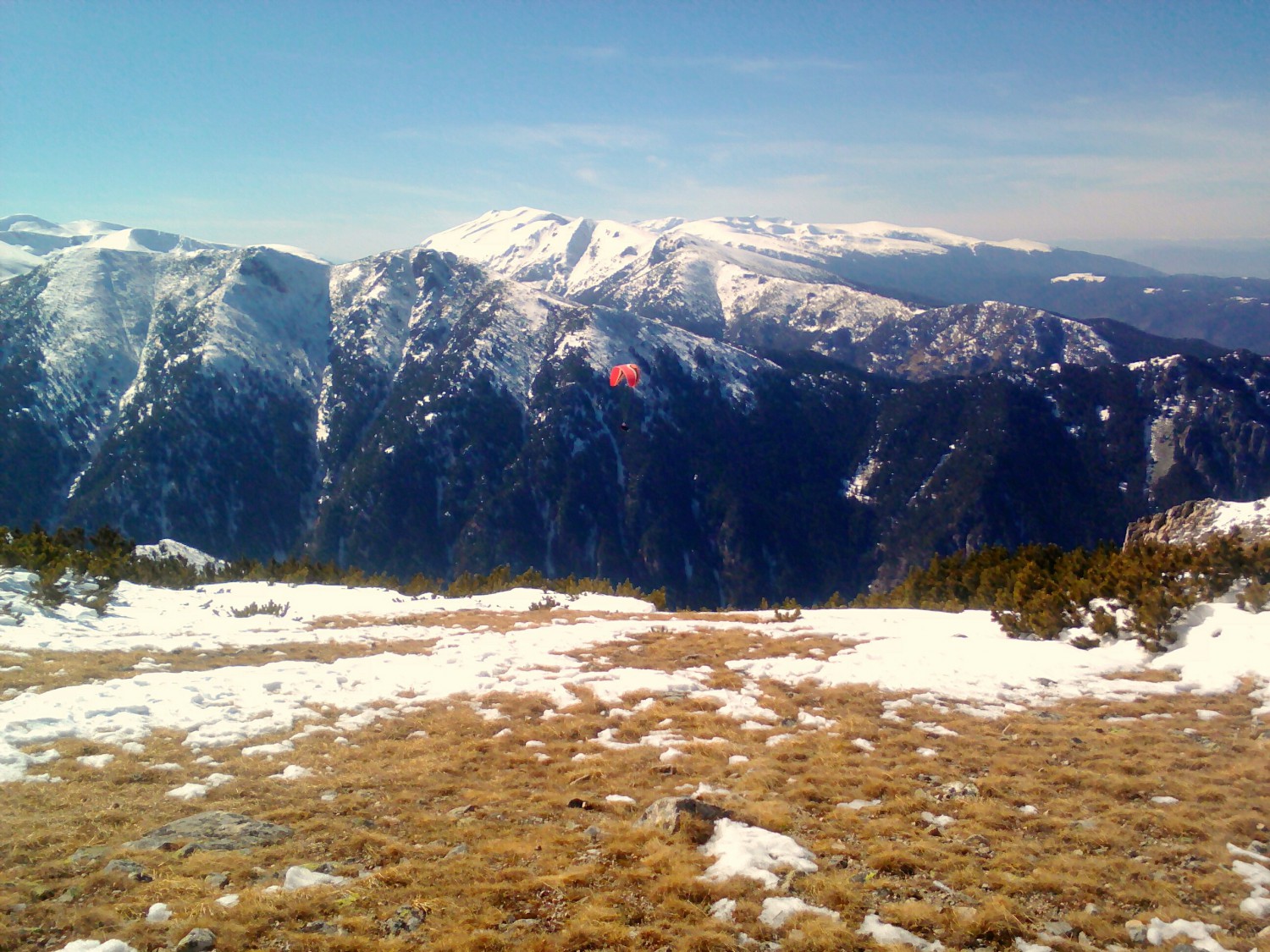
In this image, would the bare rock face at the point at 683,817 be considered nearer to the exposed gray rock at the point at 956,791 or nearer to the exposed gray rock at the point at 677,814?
the exposed gray rock at the point at 677,814

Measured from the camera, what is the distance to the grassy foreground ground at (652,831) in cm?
773

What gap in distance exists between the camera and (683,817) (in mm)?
10062

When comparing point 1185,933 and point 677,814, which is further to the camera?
point 677,814

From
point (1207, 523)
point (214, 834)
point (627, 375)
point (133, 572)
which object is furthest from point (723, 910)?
point (627, 375)

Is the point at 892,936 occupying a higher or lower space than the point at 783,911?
higher

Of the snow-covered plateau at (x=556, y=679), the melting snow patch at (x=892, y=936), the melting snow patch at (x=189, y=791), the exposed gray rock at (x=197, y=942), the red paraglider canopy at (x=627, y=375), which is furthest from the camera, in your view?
the red paraglider canopy at (x=627, y=375)

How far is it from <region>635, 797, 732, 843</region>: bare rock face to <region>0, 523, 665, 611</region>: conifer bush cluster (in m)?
23.4

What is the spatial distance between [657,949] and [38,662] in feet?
61.2

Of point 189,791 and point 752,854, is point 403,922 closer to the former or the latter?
point 752,854

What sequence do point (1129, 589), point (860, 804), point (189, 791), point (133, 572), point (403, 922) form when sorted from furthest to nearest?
1. point (133, 572)
2. point (1129, 589)
3. point (189, 791)
4. point (860, 804)
5. point (403, 922)

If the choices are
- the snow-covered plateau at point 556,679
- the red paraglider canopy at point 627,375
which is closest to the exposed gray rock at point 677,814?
the snow-covered plateau at point 556,679

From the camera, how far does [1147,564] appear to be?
21.5m

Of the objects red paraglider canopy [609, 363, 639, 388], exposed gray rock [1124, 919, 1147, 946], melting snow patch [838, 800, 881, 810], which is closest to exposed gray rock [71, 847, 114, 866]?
melting snow patch [838, 800, 881, 810]

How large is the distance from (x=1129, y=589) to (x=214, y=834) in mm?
23285
